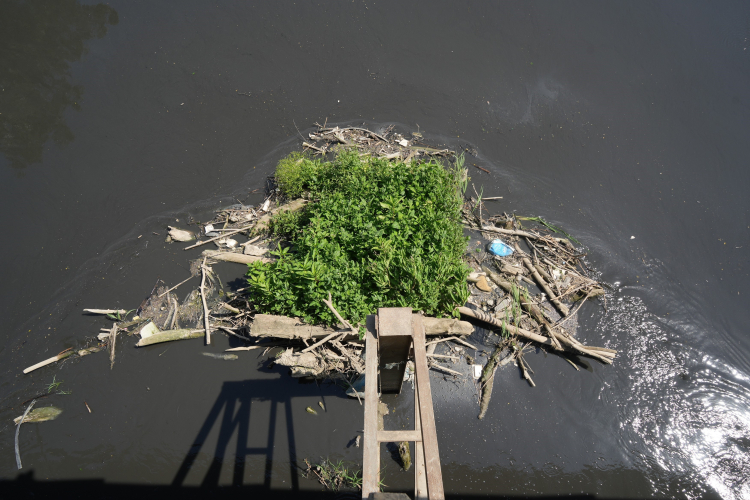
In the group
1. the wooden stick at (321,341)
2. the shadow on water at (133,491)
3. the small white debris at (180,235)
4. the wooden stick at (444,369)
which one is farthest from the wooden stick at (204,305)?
the wooden stick at (444,369)

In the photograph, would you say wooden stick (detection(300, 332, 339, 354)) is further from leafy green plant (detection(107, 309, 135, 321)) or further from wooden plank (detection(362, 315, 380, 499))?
leafy green plant (detection(107, 309, 135, 321))

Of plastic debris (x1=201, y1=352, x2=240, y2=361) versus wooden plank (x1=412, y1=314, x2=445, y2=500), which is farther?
plastic debris (x1=201, y1=352, x2=240, y2=361)

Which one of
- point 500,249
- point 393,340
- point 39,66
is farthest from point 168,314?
point 39,66

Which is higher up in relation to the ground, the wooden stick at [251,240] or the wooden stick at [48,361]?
the wooden stick at [251,240]

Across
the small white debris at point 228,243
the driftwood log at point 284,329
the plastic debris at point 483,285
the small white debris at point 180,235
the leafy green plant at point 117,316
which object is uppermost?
the small white debris at point 180,235

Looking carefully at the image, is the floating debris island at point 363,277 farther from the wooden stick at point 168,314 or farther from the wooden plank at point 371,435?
the wooden plank at point 371,435

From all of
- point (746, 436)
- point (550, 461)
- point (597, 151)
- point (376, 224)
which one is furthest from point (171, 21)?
point (746, 436)

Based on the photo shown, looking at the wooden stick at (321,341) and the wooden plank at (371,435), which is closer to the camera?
the wooden plank at (371,435)

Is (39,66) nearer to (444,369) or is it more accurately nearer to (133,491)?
(133,491)

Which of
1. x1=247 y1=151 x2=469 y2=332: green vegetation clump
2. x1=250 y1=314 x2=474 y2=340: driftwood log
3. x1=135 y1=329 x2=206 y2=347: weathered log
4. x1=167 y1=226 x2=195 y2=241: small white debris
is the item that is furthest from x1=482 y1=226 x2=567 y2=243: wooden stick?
x1=167 y1=226 x2=195 y2=241: small white debris

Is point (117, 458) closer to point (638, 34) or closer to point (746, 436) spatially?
point (746, 436)
